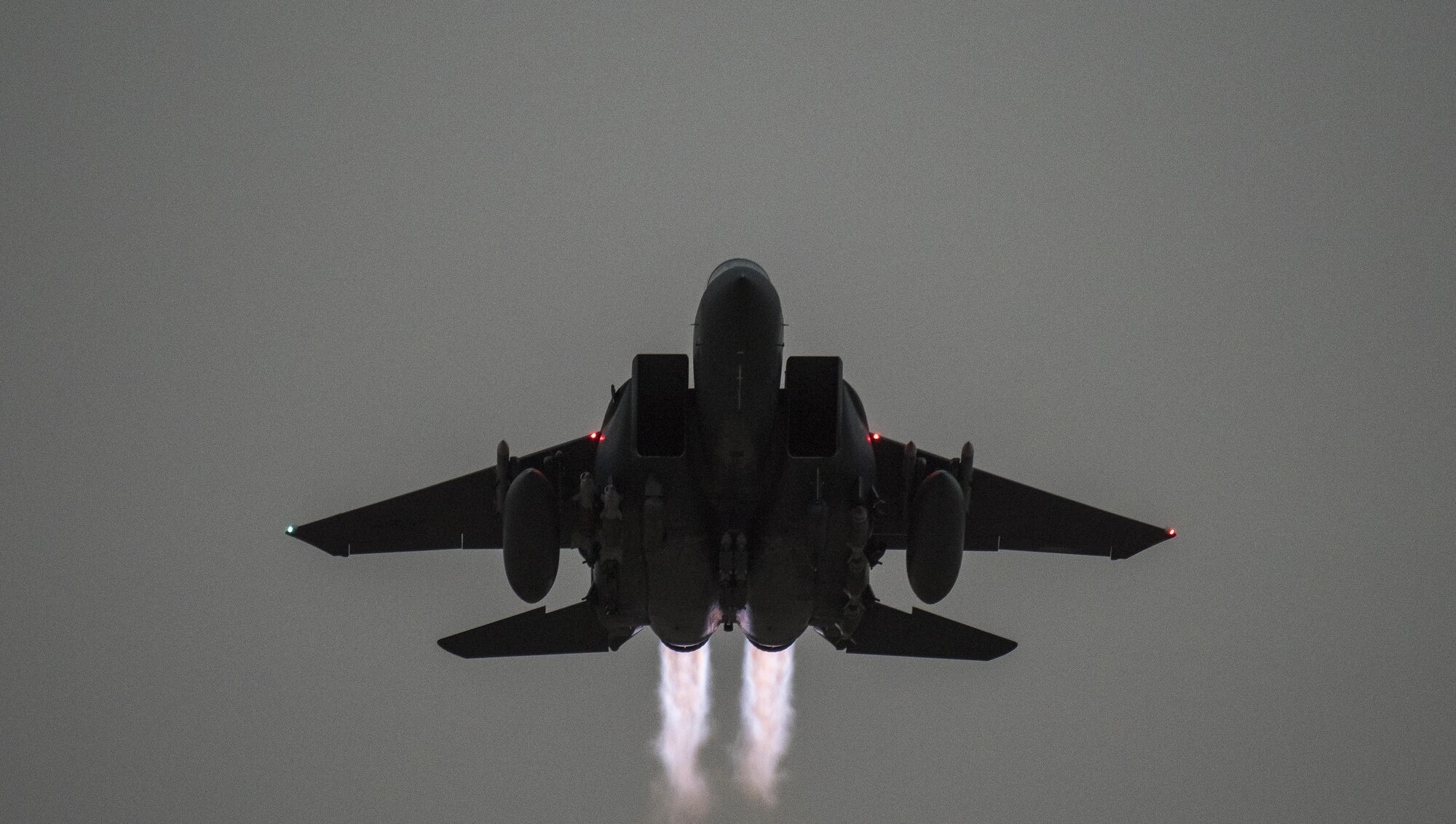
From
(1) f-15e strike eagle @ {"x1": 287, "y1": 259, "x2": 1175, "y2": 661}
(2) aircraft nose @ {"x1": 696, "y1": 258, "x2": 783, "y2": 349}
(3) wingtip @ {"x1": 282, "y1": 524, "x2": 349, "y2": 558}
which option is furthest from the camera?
(3) wingtip @ {"x1": 282, "y1": 524, "x2": 349, "y2": 558}

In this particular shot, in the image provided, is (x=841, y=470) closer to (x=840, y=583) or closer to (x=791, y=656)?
(x=840, y=583)

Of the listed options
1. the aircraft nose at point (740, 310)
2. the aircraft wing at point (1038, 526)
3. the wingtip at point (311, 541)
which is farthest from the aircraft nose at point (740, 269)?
the wingtip at point (311, 541)

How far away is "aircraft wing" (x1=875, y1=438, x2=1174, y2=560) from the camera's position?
2194 cm

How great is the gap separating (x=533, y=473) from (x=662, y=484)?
1546 millimetres

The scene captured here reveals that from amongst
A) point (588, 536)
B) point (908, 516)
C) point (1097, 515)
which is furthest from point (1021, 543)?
point (588, 536)

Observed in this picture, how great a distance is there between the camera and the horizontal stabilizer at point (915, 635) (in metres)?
21.6

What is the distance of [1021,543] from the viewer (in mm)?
22422

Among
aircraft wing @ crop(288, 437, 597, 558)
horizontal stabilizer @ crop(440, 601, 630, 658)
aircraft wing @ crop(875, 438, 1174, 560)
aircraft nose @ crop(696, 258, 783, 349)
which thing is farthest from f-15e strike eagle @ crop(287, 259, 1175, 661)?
aircraft wing @ crop(288, 437, 597, 558)

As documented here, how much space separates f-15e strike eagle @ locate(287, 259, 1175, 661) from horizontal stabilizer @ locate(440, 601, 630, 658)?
1401mm

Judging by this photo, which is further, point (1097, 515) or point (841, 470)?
point (1097, 515)

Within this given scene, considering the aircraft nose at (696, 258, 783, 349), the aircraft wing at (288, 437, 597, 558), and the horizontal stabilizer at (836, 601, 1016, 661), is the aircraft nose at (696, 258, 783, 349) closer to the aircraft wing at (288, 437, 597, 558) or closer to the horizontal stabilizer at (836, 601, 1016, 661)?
the aircraft wing at (288, 437, 597, 558)

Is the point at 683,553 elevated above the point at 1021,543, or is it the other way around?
the point at 1021,543

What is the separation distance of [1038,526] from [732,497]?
603 centimetres

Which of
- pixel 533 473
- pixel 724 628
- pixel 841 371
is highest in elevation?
pixel 841 371
